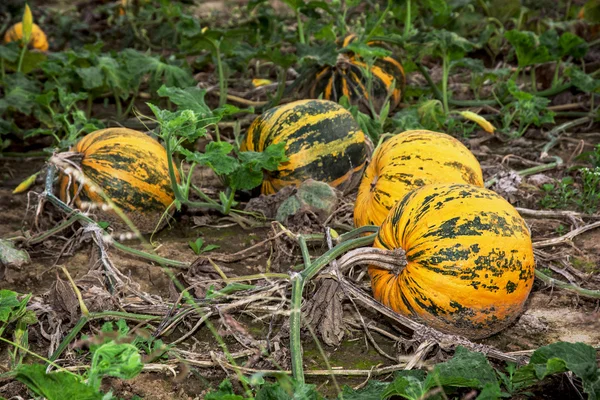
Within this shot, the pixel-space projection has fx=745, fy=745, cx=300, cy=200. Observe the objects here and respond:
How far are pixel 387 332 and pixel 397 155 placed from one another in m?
0.94

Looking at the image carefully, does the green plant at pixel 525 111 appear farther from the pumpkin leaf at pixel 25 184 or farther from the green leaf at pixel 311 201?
the pumpkin leaf at pixel 25 184

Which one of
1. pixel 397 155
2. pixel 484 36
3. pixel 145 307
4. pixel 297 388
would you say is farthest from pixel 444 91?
pixel 297 388

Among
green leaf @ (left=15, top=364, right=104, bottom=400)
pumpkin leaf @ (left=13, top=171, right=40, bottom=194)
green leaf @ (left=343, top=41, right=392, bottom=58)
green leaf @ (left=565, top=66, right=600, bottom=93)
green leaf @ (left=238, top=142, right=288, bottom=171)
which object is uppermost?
green leaf @ (left=15, top=364, right=104, bottom=400)

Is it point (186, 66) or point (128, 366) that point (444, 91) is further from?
point (128, 366)

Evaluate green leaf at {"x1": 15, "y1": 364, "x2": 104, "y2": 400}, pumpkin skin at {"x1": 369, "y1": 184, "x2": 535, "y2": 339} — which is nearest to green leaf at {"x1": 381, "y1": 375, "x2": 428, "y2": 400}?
pumpkin skin at {"x1": 369, "y1": 184, "x2": 535, "y2": 339}

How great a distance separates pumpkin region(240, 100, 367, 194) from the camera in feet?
13.7

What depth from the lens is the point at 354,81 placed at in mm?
5398

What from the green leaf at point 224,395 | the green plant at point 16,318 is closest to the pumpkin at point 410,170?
the green leaf at point 224,395

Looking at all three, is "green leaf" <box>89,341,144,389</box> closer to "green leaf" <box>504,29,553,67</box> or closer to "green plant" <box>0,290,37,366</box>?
"green plant" <box>0,290,37,366</box>

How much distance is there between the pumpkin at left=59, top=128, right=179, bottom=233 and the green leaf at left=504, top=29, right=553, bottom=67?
2.60m

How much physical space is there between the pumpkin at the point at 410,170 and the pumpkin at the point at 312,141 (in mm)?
501

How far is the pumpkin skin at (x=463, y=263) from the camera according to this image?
9.46ft

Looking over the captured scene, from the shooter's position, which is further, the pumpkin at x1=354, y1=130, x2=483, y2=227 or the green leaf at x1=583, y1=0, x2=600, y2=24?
the green leaf at x1=583, y1=0, x2=600, y2=24

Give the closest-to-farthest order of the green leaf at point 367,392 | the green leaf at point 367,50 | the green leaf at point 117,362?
1. the green leaf at point 117,362
2. the green leaf at point 367,392
3. the green leaf at point 367,50
